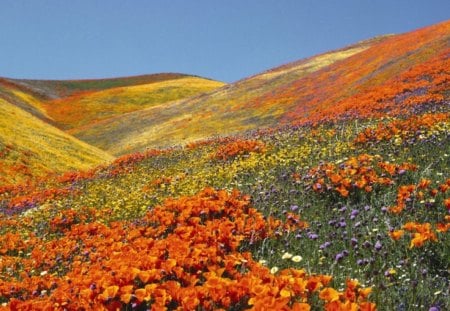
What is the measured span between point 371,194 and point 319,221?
137 centimetres

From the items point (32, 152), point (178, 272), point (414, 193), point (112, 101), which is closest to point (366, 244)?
point (414, 193)

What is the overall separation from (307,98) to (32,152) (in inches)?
1051

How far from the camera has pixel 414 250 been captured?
5.72 metres

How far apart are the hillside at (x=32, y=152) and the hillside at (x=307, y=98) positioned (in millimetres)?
9543

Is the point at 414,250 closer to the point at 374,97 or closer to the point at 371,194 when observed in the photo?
the point at 371,194

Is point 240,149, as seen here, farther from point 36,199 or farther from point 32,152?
point 32,152

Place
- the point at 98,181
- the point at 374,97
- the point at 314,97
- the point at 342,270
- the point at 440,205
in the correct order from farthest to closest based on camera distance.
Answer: the point at 314,97 < the point at 374,97 < the point at 98,181 < the point at 440,205 < the point at 342,270

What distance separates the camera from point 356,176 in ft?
29.4

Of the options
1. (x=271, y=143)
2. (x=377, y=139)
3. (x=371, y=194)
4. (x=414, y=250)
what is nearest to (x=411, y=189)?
(x=371, y=194)

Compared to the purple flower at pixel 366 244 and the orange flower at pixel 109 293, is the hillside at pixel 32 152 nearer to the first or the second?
the orange flower at pixel 109 293

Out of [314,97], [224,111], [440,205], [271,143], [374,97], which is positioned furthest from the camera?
[224,111]

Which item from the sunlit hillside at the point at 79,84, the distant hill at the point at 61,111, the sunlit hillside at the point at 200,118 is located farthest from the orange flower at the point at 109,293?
the sunlit hillside at the point at 79,84

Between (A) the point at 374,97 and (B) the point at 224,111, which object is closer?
(A) the point at 374,97

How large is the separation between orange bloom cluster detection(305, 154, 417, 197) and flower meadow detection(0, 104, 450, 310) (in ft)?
0.10
